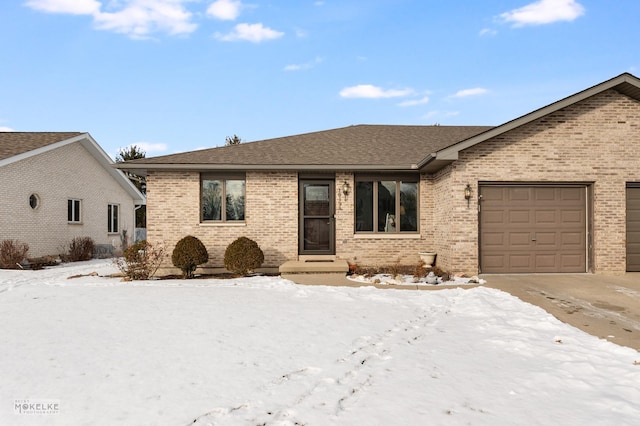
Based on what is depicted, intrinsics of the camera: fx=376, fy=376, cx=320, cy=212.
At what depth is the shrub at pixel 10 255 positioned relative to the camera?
1435 centimetres

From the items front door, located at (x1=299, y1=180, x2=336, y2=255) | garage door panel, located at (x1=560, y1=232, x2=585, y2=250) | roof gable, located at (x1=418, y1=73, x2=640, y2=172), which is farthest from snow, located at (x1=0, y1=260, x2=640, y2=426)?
front door, located at (x1=299, y1=180, x2=336, y2=255)

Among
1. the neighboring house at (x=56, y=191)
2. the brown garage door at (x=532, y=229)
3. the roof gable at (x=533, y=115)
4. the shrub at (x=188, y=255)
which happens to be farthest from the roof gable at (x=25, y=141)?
the brown garage door at (x=532, y=229)

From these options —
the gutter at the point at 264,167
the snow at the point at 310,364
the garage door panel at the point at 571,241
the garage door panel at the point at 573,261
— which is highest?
the gutter at the point at 264,167

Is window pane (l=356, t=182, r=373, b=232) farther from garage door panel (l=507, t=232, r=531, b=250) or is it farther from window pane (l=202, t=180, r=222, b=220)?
window pane (l=202, t=180, r=222, b=220)

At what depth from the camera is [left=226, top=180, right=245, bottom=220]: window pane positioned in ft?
39.7

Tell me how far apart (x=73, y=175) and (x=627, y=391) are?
2190 centimetres

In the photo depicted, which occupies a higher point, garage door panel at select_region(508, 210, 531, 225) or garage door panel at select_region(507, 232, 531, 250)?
garage door panel at select_region(508, 210, 531, 225)

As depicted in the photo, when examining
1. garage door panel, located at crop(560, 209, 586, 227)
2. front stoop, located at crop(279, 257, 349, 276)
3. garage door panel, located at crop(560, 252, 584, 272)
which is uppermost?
garage door panel, located at crop(560, 209, 586, 227)

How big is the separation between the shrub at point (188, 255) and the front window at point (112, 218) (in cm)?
1331

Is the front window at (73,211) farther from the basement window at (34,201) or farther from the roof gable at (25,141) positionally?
the roof gable at (25,141)

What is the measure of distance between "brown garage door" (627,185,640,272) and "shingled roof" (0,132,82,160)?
22.0 meters

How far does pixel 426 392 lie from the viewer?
3711 millimetres

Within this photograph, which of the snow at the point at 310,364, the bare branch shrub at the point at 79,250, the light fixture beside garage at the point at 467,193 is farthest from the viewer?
the bare branch shrub at the point at 79,250

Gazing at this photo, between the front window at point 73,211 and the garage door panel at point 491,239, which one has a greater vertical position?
the front window at point 73,211
